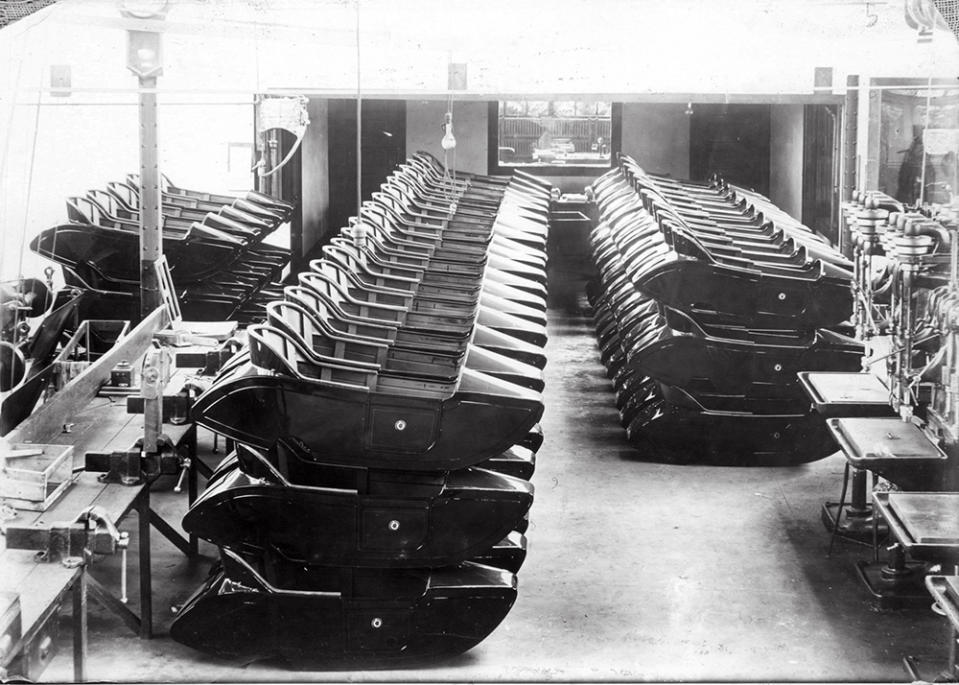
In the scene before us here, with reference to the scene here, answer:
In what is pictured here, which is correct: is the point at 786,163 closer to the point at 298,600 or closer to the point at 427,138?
the point at 427,138

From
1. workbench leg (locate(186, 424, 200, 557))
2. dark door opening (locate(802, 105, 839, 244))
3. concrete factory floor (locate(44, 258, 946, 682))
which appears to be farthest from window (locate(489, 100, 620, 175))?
workbench leg (locate(186, 424, 200, 557))

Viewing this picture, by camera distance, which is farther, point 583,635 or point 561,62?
point 561,62

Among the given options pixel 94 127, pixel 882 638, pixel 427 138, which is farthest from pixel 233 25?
pixel 427 138

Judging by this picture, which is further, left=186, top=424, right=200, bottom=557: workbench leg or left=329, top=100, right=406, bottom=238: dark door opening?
left=329, top=100, right=406, bottom=238: dark door opening

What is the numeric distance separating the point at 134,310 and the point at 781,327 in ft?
13.3

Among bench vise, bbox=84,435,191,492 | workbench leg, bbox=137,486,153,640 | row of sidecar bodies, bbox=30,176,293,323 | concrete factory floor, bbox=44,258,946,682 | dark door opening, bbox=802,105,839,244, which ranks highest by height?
dark door opening, bbox=802,105,839,244

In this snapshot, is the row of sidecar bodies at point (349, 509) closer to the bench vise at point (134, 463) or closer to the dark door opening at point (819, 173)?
the bench vise at point (134, 463)

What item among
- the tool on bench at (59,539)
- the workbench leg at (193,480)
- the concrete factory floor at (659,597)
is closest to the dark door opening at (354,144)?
the concrete factory floor at (659,597)

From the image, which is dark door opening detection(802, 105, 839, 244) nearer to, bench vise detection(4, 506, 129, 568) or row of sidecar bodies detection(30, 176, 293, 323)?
row of sidecar bodies detection(30, 176, 293, 323)

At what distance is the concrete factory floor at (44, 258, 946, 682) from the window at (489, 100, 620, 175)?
20.3 feet

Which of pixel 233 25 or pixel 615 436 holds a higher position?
pixel 233 25

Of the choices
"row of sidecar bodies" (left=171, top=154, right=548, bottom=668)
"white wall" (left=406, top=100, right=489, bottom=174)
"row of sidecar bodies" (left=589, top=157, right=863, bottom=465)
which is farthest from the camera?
"white wall" (left=406, top=100, right=489, bottom=174)

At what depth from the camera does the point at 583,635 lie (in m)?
5.05

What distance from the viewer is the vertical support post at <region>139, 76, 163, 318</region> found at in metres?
6.59
